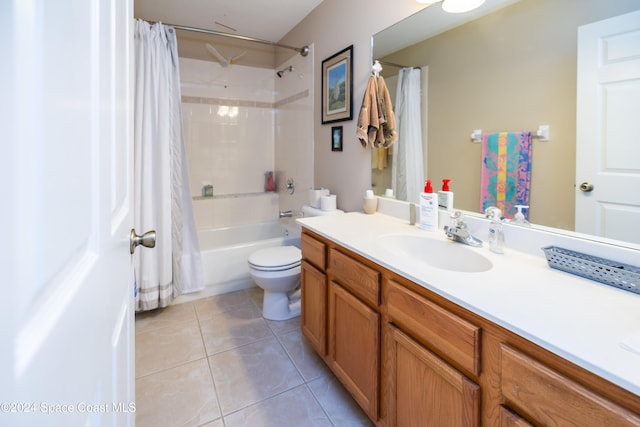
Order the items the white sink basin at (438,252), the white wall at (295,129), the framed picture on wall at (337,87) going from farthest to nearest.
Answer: the white wall at (295,129), the framed picture on wall at (337,87), the white sink basin at (438,252)

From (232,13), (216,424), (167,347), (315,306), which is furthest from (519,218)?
A: (232,13)

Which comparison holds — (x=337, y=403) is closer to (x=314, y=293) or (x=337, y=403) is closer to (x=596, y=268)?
(x=314, y=293)

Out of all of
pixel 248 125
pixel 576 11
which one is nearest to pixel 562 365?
pixel 576 11

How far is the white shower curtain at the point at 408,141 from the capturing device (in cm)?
170

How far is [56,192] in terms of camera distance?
34cm

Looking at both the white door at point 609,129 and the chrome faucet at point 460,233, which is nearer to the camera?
the white door at point 609,129

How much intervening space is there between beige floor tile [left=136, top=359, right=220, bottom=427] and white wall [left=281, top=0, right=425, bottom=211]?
4.61 ft

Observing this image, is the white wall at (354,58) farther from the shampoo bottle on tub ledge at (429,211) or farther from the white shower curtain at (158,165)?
the white shower curtain at (158,165)

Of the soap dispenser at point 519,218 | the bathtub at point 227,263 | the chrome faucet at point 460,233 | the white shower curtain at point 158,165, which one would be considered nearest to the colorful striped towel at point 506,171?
the soap dispenser at point 519,218

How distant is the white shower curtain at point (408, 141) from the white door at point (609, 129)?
2.41ft

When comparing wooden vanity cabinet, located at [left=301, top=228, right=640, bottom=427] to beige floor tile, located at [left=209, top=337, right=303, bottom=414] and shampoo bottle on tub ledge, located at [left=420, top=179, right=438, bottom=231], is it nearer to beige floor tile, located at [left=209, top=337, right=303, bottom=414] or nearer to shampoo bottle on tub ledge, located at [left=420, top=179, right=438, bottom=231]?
beige floor tile, located at [left=209, top=337, right=303, bottom=414]

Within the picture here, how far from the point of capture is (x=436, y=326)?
923 mm

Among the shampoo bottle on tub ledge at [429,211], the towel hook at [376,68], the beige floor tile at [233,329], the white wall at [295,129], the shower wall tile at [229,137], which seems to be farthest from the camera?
the shower wall tile at [229,137]

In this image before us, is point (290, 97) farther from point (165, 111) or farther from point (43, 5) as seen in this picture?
point (43, 5)
